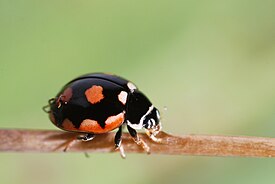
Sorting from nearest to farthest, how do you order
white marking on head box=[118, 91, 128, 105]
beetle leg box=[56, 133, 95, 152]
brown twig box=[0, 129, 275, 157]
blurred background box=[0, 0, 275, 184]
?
brown twig box=[0, 129, 275, 157] → beetle leg box=[56, 133, 95, 152] → white marking on head box=[118, 91, 128, 105] → blurred background box=[0, 0, 275, 184]

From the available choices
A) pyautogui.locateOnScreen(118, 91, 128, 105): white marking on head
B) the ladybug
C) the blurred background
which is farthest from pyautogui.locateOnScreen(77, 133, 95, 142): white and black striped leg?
the blurred background

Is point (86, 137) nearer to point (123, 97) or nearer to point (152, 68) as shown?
point (123, 97)

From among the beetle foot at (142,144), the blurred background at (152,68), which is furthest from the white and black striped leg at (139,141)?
the blurred background at (152,68)

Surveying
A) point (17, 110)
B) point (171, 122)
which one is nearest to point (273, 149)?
point (171, 122)

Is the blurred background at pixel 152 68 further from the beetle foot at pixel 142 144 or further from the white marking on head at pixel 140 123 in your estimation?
the beetle foot at pixel 142 144

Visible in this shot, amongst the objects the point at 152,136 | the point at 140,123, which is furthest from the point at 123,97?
the point at 152,136

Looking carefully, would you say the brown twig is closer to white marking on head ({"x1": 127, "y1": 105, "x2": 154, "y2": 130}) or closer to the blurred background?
white marking on head ({"x1": 127, "y1": 105, "x2": 154, "y2": 130})

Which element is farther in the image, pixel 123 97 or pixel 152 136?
pixel 123 97
